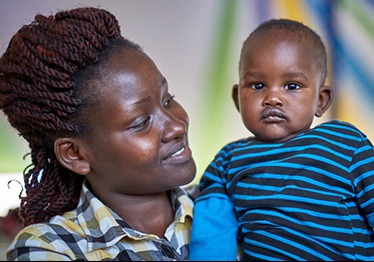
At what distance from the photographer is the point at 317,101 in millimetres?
1448

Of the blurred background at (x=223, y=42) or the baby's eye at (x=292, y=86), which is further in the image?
the blurred background at (x=223, y=42)

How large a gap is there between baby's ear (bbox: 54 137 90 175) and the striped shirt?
12.2 inches

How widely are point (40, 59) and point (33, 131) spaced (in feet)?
0.64

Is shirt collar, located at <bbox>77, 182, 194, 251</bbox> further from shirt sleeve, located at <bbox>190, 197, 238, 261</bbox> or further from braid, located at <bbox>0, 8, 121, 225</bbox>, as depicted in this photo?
braid, located at <bbox>0, 8, 121, 225</bbox>

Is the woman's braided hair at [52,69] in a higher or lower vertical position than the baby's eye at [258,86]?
higher

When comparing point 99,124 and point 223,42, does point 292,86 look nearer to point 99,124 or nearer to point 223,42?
point 99,124

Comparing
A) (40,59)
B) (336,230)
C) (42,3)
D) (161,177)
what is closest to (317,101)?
(336,230)

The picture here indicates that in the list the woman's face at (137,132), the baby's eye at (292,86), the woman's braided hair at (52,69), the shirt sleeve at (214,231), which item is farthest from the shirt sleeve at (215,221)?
the woman's braided hair at (52,69)

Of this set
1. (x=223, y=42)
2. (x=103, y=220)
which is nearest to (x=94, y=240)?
(x=103, y=220)

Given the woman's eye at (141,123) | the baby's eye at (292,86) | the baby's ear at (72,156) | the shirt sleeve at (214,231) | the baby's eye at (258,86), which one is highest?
the baby's eye at (258,86)

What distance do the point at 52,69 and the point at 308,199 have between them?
65cm

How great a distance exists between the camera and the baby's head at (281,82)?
1.38m

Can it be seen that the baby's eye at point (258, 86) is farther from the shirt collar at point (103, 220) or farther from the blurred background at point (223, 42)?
the blurred background at point (223, 42)

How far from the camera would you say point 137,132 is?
1.34m
